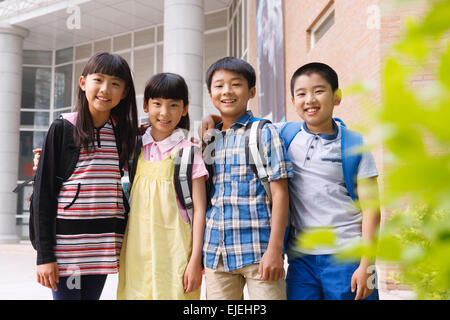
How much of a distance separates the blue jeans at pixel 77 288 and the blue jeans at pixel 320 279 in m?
1.02

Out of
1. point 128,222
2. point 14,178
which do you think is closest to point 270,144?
point 128,222

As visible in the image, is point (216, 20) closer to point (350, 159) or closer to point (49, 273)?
point (350, 159)

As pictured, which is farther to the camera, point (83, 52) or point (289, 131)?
point (83, 52)

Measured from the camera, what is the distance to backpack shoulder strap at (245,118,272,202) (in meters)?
2.18

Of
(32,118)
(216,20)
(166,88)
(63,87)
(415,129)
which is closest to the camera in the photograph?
(415,129)

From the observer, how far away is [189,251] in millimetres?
2281

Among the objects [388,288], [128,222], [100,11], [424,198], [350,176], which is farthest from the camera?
[100,11]

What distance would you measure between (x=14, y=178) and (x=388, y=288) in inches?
595

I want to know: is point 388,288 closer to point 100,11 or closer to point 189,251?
point 189,251

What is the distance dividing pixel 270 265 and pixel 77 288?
3.27ft

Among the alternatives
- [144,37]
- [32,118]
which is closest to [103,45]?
[144,37]

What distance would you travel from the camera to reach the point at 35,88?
1903cm

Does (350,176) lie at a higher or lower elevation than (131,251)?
higher

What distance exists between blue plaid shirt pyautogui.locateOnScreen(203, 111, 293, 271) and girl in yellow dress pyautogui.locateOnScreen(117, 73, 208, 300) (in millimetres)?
76
